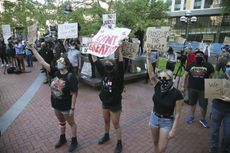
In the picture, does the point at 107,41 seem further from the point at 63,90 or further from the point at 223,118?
the point at 223,118

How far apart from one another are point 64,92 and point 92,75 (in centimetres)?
523

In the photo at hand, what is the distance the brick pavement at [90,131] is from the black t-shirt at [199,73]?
1141 millimetres

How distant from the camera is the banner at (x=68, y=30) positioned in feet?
21.6

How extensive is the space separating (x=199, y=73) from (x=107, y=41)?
2.53m

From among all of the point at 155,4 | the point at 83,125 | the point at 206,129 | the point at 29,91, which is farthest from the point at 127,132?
the point at 155,4

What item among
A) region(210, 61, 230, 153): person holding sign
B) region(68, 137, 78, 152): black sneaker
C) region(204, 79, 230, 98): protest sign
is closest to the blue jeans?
region(210, 61, 230, 153): person holding sign

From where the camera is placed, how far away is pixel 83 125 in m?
5.41

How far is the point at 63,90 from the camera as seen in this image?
3750 millimetres

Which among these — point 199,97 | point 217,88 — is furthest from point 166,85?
point 199,97

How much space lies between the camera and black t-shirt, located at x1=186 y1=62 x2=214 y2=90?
4.93m

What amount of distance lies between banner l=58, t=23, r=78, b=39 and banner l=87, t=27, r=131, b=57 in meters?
2.67

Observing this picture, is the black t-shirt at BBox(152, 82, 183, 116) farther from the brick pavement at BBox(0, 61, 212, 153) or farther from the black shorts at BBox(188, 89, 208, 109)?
the black shorts at BBox(188, 89, 208, 109)

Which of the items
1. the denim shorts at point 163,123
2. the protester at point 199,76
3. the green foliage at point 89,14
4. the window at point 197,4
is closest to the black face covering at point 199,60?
the protester at point 199,76

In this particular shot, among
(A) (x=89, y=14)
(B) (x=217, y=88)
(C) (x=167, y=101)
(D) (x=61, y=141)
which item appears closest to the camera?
(C) (x=167, y=101)
